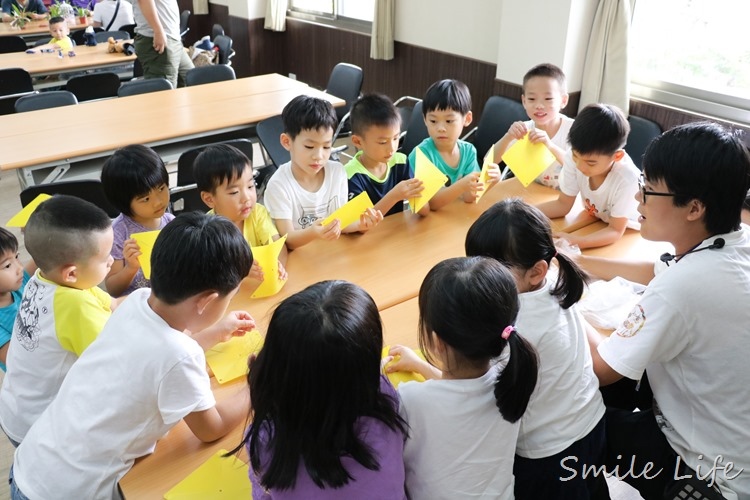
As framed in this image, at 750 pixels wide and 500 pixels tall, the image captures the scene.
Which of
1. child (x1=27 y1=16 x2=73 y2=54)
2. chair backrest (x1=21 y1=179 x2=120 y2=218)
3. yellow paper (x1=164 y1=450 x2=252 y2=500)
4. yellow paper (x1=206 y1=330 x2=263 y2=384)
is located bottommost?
yellow paper (x1=164 y1=450 x2=252 y2=500)

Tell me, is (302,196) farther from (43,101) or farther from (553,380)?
(43,101)

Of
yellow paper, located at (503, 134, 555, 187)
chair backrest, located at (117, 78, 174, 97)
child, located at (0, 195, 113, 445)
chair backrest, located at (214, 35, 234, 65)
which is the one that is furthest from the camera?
chair backrest, located at (214, 35, 234, 65)

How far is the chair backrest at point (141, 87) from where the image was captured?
12.7 feet

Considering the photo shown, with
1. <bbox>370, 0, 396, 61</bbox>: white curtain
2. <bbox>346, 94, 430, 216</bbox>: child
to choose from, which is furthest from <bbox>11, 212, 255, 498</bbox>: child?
<bbox>370, 0, 396, 61</bbox>: white curtain

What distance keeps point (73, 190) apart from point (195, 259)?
1.51 meters

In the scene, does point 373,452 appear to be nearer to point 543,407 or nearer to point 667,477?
point 543,407

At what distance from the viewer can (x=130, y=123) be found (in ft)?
10.7

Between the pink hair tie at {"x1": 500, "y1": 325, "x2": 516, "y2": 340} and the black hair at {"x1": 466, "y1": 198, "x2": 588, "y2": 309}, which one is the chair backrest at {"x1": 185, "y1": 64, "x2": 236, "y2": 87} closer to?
the black hair at {"x1": 466, "y1": 198, "x2": 588, "y2": 309}

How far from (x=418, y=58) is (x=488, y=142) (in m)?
1.75

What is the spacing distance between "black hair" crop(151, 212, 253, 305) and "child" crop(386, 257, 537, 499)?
16.7 inches

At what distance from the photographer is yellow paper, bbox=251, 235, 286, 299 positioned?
161 cm

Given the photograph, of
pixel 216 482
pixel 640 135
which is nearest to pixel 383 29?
pixel 640 135

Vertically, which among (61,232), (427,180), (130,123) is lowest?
(130,123)

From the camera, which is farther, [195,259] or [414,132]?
[414,132]
